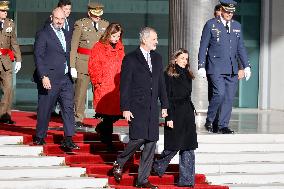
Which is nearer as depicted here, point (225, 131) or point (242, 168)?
point (242, 168)

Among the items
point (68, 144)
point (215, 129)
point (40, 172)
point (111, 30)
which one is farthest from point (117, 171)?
point (215, 129)

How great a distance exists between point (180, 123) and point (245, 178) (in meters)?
1.25

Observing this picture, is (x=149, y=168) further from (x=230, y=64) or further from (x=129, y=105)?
(x=230, y=64)

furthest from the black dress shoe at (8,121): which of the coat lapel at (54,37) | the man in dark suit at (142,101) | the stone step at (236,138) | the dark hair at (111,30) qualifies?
the man in dark suit at (142,101)

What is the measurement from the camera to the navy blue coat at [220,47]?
1520 centimetres

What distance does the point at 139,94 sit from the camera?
40.9 ft

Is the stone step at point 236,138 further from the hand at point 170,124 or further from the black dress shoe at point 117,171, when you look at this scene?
the black dress shoe at point 117,171

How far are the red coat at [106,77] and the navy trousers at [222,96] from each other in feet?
6.47

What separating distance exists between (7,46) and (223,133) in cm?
383

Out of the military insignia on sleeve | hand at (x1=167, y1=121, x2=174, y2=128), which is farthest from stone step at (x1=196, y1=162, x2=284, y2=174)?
the military insignia on sleeve

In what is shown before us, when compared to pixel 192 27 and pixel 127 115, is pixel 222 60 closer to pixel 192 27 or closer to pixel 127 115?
pixel 192 27

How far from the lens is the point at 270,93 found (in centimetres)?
2195

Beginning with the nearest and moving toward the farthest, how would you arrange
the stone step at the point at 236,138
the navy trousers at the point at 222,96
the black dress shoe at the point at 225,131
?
the stone step at the point at 236,138, the black dress shoe at the point at 225,131, the navy trousers at the point at 222,96

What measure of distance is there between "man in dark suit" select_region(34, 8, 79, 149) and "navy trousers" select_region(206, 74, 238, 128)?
237 centimetres
